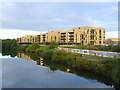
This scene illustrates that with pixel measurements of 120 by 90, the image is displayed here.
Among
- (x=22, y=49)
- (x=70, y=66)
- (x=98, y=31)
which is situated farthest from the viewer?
(x=98, y=31)

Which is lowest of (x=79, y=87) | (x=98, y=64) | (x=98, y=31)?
(x=79, y=87)

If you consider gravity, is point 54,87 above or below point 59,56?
below

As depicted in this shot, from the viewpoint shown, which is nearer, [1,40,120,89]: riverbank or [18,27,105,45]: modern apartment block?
[1,40,120,89]: riverbank

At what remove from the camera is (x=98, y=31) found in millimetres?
83875

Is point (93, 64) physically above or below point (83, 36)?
below

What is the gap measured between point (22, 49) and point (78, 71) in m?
57.5

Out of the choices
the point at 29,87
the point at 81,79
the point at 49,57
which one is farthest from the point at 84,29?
the point at 29,87

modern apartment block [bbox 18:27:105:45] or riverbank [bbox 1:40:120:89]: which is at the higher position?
modern apartment block [bbox 18:27:105:45]

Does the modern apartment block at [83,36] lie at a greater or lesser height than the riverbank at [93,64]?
greater

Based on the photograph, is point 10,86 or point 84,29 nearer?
point 10,86

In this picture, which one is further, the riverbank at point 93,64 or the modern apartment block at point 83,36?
the modern apartment block at point 83,36

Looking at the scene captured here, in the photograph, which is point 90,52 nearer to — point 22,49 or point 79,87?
point 79,87

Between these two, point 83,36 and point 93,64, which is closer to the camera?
point 93,64

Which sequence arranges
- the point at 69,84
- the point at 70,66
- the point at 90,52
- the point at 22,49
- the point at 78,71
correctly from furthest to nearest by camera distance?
the point at 22,49 < the point at 90,52 < the point at 70,66 < the point at 78,71 < the point at 69,84
